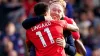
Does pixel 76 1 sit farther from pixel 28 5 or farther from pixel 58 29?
pixel 58 29

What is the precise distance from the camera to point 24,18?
16391 millimetres

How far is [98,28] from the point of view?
16.2m

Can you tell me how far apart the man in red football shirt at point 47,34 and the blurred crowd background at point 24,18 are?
486cm

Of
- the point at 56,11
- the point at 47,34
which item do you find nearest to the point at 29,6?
the point at 56,11

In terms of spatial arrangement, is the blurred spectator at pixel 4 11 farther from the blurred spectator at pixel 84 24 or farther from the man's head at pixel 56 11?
the man's head at pixel 56 11

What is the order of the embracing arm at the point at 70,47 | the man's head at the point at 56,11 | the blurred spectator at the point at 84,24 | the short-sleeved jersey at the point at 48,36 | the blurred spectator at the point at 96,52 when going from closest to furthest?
the short-sleeved jersey at the point at 48,36 < the man's head at the point at 56,11 < the embracing arm at the point at 70,47 < the blurred spectator at the point at 96,52 < the blurred spectator at the point at 84,24

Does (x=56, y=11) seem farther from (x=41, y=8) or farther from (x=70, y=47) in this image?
(x=70, y=47)

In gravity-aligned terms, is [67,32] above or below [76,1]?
above

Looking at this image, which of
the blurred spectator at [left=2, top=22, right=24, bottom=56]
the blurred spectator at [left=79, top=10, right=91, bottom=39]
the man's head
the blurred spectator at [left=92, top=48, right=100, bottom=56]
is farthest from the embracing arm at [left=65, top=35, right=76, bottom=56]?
the blurred spectator at [left=79, top=10, right=91, bottom=39]

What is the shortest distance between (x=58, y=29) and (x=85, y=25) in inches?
275

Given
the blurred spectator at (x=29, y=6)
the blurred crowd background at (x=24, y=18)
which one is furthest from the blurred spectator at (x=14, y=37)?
the blurred spectator at (x=29, y=6)

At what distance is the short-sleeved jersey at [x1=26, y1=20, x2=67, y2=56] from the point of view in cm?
948

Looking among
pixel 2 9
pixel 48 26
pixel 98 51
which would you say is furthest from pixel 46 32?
pixel 2 9

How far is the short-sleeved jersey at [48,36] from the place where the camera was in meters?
9.48
